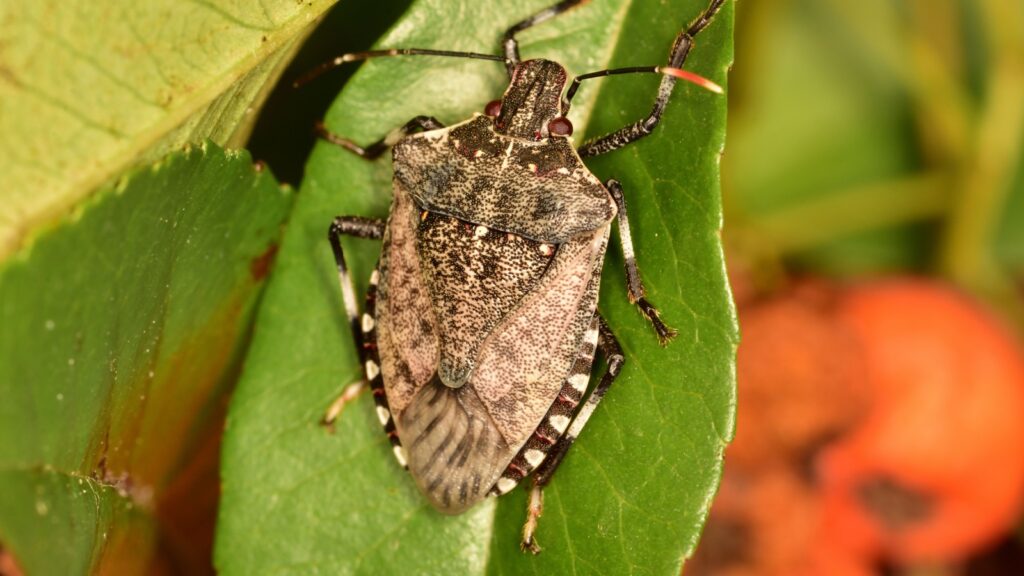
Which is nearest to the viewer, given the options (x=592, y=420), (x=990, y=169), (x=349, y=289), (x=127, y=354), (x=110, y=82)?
(x=110, y=82)

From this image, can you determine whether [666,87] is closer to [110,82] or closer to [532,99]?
[532,99]

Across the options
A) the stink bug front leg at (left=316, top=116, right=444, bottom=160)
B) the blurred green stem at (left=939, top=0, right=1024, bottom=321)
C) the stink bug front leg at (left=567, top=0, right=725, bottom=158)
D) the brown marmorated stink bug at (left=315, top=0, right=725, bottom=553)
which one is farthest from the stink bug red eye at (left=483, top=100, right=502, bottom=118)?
the blurred green stem at (left=939, top=0, right=1024, bottom=321)

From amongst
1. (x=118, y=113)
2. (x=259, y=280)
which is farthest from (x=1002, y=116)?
(x=118, y=113)

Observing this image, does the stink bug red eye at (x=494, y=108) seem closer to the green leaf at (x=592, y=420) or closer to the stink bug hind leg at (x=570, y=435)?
the green leaf at (x=592, y=420)

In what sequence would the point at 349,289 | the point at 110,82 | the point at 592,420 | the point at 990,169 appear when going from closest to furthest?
the point at 110,82 < the point at 592,420 < the point at 349,289 < the point at 990,169

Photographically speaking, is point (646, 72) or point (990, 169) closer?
point (646, 72)

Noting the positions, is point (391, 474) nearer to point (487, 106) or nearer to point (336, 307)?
point (336, 307)

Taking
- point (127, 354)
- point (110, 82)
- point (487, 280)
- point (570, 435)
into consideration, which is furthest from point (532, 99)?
point (127, 354)

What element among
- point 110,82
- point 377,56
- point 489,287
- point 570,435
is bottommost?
point 570,435

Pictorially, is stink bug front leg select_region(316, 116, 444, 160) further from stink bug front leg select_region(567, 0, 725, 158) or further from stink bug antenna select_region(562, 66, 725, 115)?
stink bug front leg select_region(567, 0, 725, 158)
